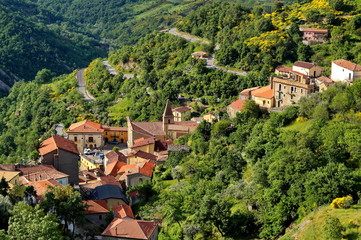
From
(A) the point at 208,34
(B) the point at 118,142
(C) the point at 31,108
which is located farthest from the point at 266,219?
(C) the point at 31,108

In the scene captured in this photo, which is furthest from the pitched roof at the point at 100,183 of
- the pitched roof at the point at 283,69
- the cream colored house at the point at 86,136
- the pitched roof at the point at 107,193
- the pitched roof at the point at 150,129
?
the pitched roof at the point at 283,69

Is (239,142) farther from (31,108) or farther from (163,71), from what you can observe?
(31,108)

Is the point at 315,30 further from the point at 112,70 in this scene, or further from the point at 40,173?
the point at 40,173

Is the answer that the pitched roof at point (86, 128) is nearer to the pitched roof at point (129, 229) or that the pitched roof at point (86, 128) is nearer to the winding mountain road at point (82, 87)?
the winding mountain road at point (82, 87)

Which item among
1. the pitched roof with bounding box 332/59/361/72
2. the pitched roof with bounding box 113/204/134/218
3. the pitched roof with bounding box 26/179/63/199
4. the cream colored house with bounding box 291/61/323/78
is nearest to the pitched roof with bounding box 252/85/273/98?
the cream colored house with bounding box 291/61/323/78

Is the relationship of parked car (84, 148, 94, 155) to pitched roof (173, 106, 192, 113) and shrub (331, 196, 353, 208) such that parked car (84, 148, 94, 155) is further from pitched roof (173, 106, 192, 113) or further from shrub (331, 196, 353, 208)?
shrub (331, 196, 353, 208)

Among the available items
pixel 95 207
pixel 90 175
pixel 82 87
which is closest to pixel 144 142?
pixel 90 175
